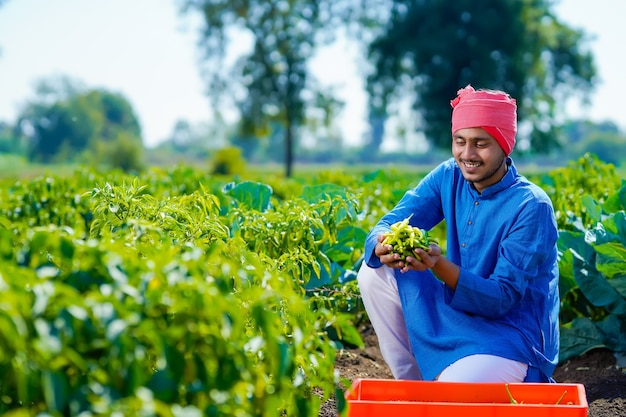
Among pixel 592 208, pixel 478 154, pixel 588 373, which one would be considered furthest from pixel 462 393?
pixel 592 208

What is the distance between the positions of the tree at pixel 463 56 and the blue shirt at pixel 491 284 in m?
30.7

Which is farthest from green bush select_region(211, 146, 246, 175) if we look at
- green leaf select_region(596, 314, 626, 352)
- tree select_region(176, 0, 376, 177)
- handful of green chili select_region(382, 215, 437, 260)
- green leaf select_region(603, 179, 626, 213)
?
handful of green chili select_region(382, 215, 437, 260)

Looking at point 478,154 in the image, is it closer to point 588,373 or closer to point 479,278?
point 479,278

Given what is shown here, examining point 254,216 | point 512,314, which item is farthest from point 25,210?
point 512,314

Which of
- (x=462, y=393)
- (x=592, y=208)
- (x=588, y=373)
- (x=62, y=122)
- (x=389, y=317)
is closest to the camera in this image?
(x=462, y=393)

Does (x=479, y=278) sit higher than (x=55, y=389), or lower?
lower

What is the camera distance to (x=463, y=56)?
115 ft

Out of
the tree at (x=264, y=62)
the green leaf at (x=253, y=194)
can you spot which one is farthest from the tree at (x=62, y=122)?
the green leaf at (x=253, y=194)

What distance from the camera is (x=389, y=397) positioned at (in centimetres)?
293

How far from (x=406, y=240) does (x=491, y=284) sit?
0.36 m

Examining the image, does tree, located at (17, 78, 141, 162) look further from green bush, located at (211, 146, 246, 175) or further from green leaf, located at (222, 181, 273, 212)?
Result: green leaf, located at (222, 181, 273, 212)

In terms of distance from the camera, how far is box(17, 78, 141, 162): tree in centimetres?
9288

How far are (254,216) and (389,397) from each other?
127cm

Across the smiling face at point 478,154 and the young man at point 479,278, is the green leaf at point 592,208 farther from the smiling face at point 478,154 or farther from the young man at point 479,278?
the smiling face at point 478,154
